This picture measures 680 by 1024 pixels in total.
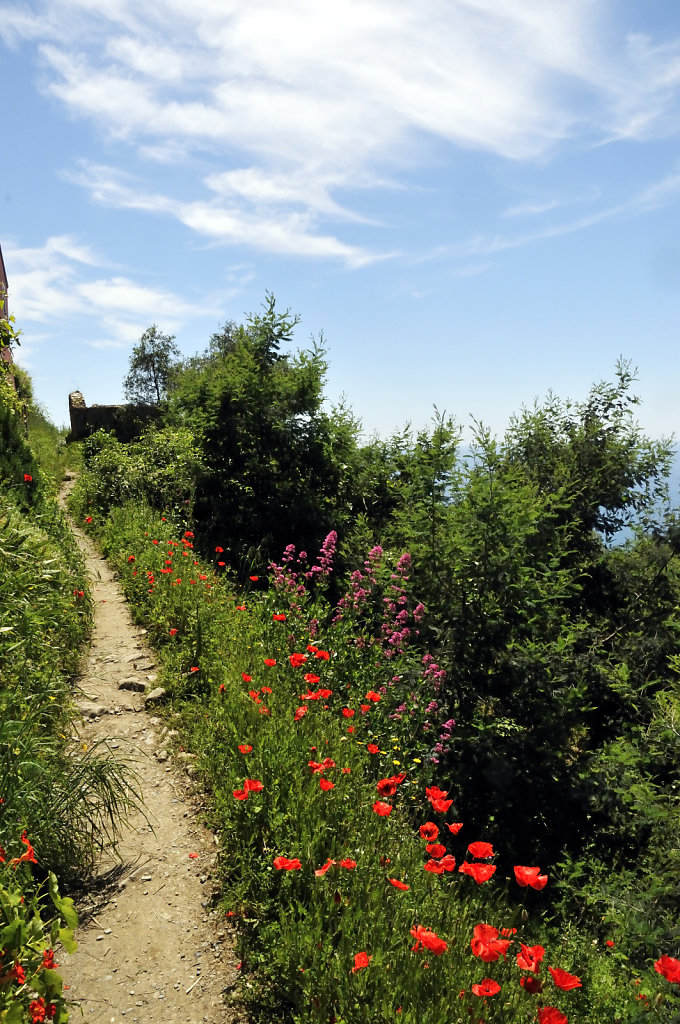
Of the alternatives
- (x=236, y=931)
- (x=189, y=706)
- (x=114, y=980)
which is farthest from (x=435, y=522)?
(x=114, y=980)

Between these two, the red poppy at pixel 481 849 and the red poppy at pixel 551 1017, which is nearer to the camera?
the red poppy at pixel 551 1017

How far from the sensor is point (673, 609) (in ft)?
29.8

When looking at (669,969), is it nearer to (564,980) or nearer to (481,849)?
(564,980)

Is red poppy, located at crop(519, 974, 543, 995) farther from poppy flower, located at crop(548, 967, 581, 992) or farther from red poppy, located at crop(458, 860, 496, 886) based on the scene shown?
red poppy, located at crop(458, 860, 496, 886)

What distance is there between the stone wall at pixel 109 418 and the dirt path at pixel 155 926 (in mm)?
15337

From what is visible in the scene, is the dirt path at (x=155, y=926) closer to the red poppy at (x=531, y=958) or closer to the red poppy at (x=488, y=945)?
the red poppy at (x=488, y=945)

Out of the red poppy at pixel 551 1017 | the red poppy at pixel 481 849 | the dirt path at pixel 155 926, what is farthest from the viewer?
the dirt path at pixel 155 926

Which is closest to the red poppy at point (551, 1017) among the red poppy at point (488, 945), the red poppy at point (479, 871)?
the red poppy at point (488, 945)

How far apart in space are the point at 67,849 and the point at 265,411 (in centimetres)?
856

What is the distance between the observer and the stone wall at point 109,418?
19.1 m

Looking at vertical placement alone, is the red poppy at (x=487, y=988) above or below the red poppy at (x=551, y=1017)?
below

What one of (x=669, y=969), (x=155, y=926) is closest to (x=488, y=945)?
(x=669, y=969)

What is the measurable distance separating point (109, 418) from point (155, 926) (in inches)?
697

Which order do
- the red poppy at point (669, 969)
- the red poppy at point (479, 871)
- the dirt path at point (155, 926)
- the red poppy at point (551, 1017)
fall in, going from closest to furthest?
the red poppy at point (551, 1017) < the red poppy at point (669, 969) < the red poppy at point (479, 871) < the dirt path at point (155, 926)
